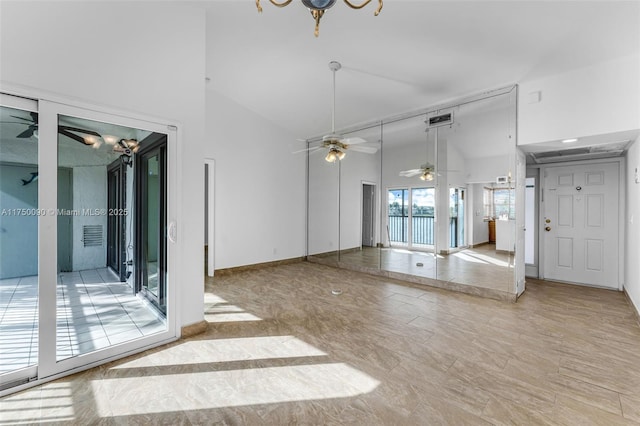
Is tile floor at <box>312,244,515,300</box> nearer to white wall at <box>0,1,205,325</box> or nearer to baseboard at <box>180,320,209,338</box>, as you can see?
baseboard at <box>180,320,209,338</box>

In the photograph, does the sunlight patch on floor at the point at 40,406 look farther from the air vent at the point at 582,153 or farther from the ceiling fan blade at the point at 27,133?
the air vent at the point at 582,153

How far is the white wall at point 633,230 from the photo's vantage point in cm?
345

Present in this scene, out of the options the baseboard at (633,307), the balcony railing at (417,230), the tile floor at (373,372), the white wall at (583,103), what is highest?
the white wall at (583,103)

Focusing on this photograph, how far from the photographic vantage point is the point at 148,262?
311 cm

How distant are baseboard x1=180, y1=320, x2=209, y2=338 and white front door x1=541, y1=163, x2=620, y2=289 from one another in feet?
20.0

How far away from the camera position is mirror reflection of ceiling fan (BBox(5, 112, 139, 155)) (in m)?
2.17

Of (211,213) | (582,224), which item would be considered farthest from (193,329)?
(582,224)

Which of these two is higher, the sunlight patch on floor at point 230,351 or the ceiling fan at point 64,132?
the ceiling fan at point 64,132

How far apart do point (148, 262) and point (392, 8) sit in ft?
12.9

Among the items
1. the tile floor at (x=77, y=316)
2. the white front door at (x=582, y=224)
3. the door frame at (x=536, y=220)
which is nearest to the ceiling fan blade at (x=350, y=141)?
the tile floor at (x=77, y=316)

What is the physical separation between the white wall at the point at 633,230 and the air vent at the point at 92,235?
19.7 ft

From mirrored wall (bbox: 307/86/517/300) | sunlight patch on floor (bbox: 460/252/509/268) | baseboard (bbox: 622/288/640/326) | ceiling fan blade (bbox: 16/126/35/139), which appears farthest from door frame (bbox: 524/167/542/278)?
ceiling fan blade (bbox: 16/126/35/139)

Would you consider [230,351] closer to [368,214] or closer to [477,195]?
[368,214]

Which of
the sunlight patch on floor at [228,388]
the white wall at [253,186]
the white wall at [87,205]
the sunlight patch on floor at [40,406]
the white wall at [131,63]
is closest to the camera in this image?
the sunlight patch on floor at [40,406]
